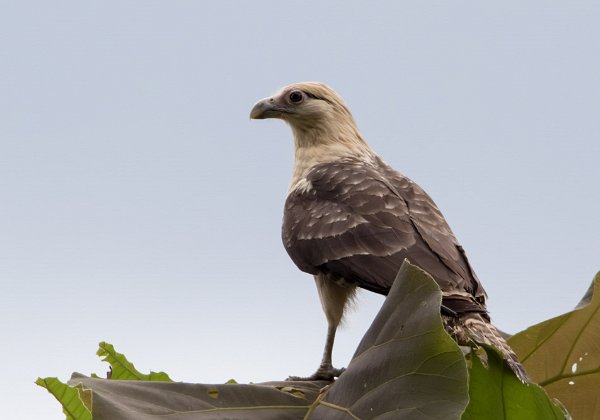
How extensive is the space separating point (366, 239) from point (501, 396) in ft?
9.92

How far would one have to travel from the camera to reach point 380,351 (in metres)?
2.11

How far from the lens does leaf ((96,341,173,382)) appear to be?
2.98 metres

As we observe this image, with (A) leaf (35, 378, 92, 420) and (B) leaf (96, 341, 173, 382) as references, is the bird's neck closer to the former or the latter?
(B) leaf (96, 341, 173, 382)

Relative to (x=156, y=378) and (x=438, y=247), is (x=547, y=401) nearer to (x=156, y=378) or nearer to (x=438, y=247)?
(x=156, y=378)

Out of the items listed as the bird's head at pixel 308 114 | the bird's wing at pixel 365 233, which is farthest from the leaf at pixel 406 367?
the bird's head at pixel 308 114

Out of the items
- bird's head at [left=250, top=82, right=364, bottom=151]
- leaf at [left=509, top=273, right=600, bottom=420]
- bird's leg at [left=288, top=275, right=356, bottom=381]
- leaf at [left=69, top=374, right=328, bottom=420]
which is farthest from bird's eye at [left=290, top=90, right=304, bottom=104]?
leaf at [left=69, top=374, right=328, bottom=420]

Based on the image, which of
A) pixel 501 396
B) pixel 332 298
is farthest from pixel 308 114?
pixel 501 396

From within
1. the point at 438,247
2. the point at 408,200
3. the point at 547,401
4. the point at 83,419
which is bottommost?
the point at 547,401

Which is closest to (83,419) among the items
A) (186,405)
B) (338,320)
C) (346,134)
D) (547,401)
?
(186,405)

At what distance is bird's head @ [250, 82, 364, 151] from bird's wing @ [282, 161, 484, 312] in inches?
45.6

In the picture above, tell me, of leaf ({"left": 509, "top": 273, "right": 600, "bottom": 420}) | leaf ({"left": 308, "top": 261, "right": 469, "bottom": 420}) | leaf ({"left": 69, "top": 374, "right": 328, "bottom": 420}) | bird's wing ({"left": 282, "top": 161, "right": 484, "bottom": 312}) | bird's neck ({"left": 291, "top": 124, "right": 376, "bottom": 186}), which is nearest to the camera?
leaf ({"left": 308, "top": 261, "right": 469, "bottom": 420})

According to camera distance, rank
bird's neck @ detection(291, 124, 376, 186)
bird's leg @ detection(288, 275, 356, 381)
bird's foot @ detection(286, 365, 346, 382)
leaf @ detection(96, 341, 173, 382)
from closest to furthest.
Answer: leaf @ detection(96, 341, 173, 382)
bird's foot @ detection(286, 365, 346, 382)
bird's leg @ detection(288, 275, 356, 381)
bird's neck @ detection(291, 124, 376, 186)

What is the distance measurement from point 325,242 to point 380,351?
3148mm

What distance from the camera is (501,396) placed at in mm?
2033
